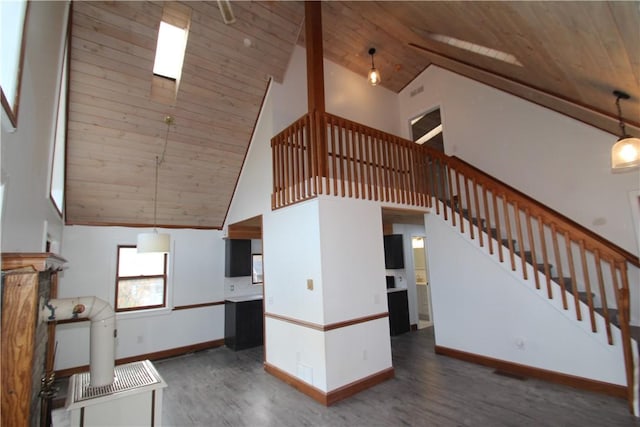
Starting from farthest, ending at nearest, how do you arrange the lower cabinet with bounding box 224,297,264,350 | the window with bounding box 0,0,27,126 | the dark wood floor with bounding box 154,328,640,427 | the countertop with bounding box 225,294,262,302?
the countertop with bounding box 225,294,262,302, the lower cabinet with bounding box 224,297,264,350, the dark wood floor with bounding box 154,328,640,427, the window with bounding box 0,0,27,126

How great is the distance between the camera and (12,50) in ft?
5.55

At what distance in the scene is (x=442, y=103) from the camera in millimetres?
6453

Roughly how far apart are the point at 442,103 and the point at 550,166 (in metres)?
2.49

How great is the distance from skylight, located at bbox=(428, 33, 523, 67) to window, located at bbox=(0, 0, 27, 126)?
4.62 meters

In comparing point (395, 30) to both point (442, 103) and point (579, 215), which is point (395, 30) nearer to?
point (442, 103)

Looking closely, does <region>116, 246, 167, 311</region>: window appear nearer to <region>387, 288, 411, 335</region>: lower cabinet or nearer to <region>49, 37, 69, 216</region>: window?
<region>49, 37, 69, 216</region>: window

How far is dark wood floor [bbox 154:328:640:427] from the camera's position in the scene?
312 cm

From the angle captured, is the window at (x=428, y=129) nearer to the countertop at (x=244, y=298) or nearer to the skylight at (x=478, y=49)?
the skylight at (x=478, y=49)

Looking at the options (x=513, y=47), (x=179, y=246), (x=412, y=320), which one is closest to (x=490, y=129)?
(x=513, y=47)

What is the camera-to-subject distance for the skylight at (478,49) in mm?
3897

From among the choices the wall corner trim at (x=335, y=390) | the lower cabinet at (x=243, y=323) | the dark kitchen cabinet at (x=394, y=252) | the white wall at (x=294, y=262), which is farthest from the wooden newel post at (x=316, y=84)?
the dark kitchen cabinet at (x=394, y=252)

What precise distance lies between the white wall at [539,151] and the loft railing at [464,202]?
35 cm

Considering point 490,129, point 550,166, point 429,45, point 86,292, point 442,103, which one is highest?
→ point 429,45

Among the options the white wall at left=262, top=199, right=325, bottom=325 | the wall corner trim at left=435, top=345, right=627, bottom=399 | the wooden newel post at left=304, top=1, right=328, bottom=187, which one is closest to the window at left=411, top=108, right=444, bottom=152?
the wooden newel post at left=304, top=1, right=328, bottom=187
